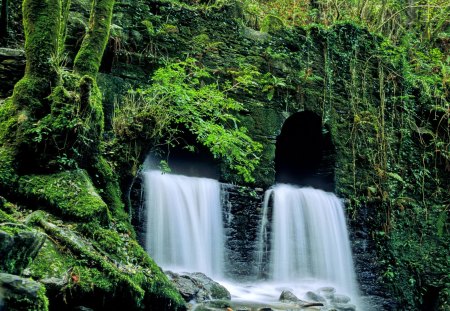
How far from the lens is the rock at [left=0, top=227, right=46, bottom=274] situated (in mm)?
2217

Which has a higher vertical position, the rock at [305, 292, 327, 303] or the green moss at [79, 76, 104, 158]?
the green moss at [79, 76, 104, 158]

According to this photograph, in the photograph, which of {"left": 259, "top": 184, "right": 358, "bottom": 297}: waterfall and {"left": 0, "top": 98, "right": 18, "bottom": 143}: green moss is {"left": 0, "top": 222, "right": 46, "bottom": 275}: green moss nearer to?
{"left": 0, "top": 98, "right": 18, "bottom": 143}: green moss

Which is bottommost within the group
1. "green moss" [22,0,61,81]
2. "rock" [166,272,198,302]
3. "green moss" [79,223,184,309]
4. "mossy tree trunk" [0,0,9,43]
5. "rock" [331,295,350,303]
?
"rock" [331,295,350,303]

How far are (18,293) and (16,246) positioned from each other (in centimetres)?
24

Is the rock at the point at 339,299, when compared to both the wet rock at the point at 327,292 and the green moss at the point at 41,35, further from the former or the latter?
the green moss at the point at 41,35

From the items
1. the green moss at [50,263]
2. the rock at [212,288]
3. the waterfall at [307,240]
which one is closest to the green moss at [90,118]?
the green moss at [50,263]

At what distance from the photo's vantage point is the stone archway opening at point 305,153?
9703 millimetres

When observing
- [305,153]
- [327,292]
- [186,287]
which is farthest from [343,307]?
[305,153]

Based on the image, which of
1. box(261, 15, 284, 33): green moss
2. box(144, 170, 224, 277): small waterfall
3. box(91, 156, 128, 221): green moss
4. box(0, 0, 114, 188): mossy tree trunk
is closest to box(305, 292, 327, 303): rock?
box(144, 170, 224, 277): small waterfall

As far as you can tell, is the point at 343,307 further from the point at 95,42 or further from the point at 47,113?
the point at 95,42

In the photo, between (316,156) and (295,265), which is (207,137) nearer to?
(295,265)

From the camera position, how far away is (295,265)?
8.34m

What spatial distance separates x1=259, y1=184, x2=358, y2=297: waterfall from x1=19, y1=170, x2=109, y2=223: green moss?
442 cm

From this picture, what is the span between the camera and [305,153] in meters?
10.5
